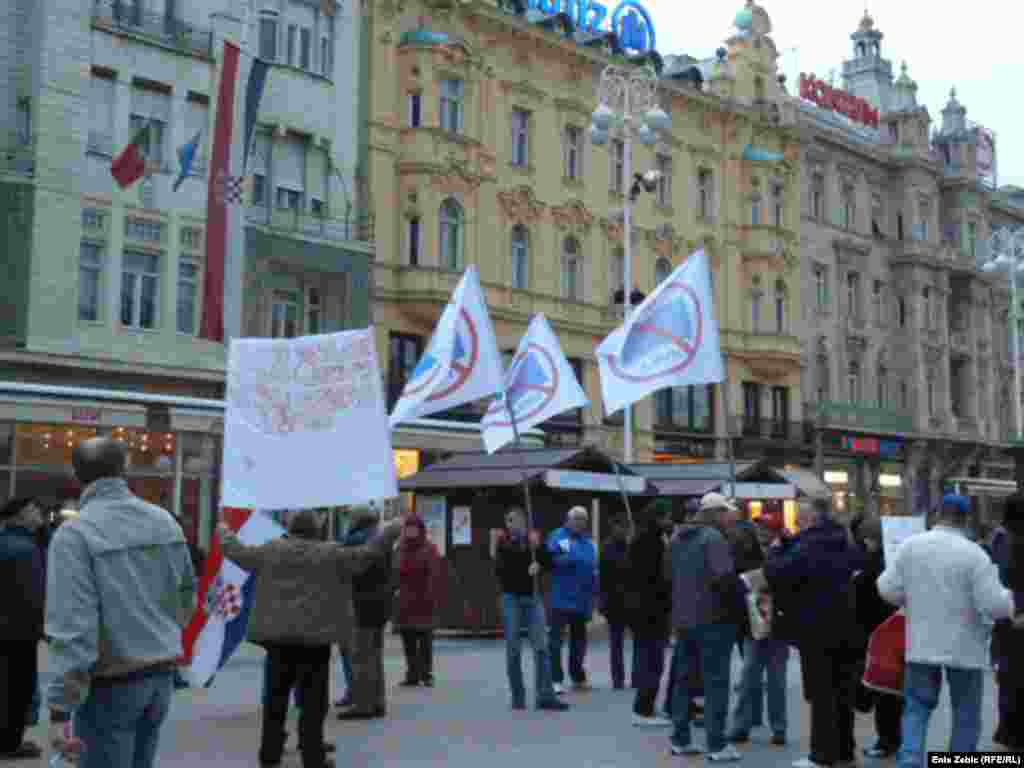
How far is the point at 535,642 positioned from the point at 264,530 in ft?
10.3

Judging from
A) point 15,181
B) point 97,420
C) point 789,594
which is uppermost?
point 15,181

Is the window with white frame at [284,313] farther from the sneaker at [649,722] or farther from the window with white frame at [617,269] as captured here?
the sneaker at [649,722]

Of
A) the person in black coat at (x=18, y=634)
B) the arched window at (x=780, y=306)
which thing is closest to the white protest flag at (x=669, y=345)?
the person in black coat at (x=18, y=634)

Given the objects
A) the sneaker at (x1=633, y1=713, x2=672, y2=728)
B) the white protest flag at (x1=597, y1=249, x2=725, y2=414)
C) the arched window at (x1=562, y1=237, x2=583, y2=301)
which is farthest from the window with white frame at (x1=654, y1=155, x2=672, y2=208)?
the sneaker at (x1=633, y1=713, x2=672, y2=728)

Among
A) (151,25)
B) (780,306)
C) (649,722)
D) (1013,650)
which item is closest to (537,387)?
(649,722)

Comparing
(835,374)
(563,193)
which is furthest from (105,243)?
(835,374)

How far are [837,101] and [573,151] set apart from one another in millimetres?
17900

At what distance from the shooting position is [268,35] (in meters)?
31.5

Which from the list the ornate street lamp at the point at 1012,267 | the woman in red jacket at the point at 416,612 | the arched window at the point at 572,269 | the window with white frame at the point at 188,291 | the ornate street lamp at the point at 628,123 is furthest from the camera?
the ornate street lamp at the point at 1012,267

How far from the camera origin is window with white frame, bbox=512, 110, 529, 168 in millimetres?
38781

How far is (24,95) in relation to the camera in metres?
27.2

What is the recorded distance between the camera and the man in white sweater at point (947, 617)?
782 cm

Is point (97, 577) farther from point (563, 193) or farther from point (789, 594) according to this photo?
point (563, 193)

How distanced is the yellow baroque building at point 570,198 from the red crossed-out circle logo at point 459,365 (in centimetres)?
1688
